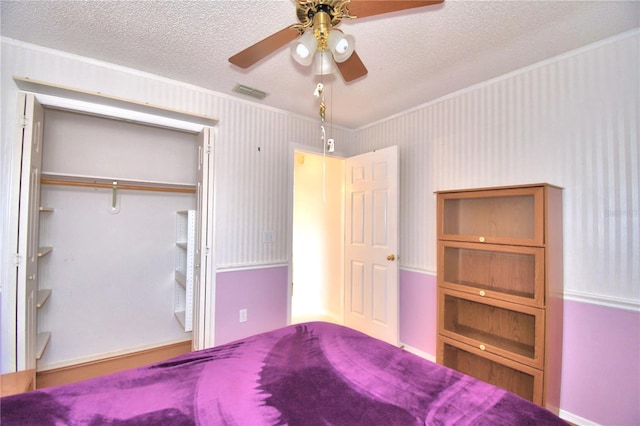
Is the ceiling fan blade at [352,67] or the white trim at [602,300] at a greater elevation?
the ceiling fan blade at [352,67]

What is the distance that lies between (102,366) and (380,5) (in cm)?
332

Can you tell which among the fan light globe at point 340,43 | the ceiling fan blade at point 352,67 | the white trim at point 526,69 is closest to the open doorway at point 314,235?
the white trim at point 526,69

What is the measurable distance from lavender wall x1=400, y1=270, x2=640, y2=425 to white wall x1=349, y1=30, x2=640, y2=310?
112mm

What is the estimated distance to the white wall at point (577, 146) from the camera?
1.74 m

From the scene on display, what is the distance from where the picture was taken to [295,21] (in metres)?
1.73

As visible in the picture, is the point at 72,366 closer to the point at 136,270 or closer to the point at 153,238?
the point at 136,270

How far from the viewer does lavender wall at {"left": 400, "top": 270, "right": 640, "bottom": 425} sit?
169cm

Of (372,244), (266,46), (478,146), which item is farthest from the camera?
(372,244)

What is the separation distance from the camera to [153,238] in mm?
2730

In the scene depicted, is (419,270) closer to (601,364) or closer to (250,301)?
(601,364)

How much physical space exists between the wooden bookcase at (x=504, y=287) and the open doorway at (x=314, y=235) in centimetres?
194

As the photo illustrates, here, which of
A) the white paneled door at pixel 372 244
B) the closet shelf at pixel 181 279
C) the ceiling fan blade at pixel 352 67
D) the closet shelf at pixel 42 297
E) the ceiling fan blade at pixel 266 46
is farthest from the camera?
the white paneled door at pixel 372 244

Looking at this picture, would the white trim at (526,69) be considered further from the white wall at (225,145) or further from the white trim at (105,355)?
the white trim at (105,355)

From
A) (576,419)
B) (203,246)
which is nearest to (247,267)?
(203,246)
